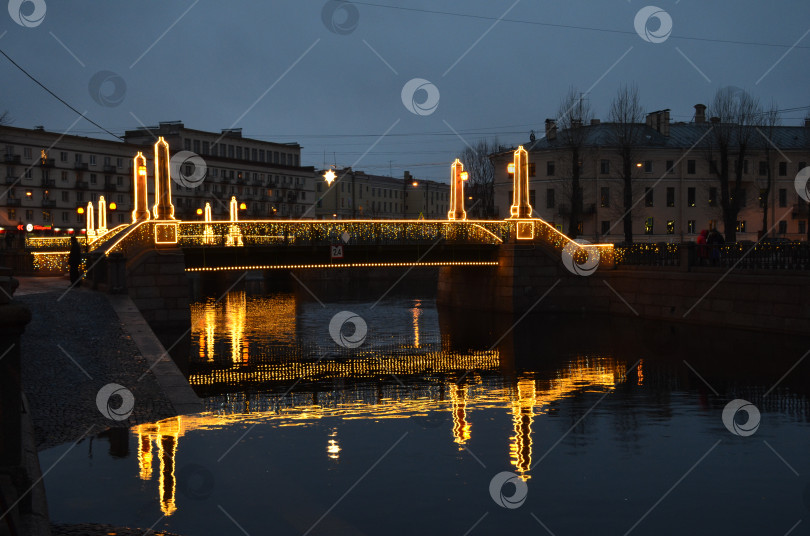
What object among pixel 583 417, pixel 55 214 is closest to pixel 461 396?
pixel 583 417

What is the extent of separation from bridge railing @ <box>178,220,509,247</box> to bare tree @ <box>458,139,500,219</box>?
55.3 m

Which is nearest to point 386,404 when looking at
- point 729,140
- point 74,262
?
point 74,262

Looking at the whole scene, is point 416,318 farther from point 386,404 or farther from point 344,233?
point 386,404

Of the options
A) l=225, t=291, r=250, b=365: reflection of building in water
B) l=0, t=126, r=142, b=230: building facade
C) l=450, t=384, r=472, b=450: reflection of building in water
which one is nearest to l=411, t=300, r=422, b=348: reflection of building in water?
l=225, t=291, r=250, b=365: reflection of building in water

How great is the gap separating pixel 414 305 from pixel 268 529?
3668 cm

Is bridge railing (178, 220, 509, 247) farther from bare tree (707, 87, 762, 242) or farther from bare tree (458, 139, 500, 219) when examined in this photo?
bare tree (458, 139, 500, 219)

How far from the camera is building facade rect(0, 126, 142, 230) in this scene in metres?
92.6

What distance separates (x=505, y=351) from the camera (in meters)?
25.7

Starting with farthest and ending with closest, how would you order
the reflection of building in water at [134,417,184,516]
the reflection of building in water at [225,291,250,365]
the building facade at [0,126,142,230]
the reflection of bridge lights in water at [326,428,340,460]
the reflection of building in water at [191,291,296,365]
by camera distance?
the building facade at [0,126,142,230] → the reflection of building in water at [191,291,296,365] → the reflection of building in water at [225,291,250,365] → the reflection of bridge lights in water at [326,428,340,460] → the reflection of building in water at [134,417,184,516]

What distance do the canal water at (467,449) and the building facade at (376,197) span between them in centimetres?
10151

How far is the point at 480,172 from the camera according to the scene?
9700 cm

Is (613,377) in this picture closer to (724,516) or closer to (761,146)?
(724,516)

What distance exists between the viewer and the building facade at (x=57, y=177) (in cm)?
9256

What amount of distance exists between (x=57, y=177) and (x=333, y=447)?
3716 inches
